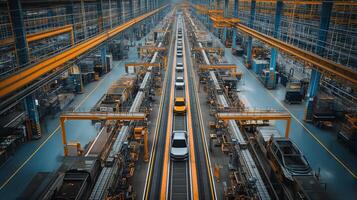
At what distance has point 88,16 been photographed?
38.0m

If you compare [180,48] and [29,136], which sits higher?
[180,48]

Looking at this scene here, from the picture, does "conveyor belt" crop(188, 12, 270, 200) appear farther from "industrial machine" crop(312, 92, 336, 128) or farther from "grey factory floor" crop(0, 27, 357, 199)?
"industrial machine" crop(312, 92, 336, 128)

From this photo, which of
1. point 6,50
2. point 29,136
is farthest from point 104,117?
point 6,50

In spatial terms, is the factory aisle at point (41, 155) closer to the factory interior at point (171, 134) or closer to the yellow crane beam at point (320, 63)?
the factory interior at point (171, 134)

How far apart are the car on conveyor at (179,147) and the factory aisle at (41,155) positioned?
601 cm

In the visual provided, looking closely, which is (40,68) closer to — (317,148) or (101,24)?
(317,148)

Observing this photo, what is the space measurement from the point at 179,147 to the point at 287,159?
18.6 feet

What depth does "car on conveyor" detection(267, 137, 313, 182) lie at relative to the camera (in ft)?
38.7

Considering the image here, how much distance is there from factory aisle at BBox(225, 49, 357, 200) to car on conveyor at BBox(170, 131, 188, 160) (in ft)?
23.5

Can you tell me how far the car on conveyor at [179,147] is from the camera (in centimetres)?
1491

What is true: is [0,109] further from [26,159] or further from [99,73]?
[99,73]

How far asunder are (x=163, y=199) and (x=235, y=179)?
3.58 meters

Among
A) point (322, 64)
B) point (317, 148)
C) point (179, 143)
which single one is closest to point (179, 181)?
point (179, 143)

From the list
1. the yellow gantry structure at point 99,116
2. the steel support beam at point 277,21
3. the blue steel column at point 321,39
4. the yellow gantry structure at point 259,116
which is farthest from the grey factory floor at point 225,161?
the steel support beam at point 277,21
